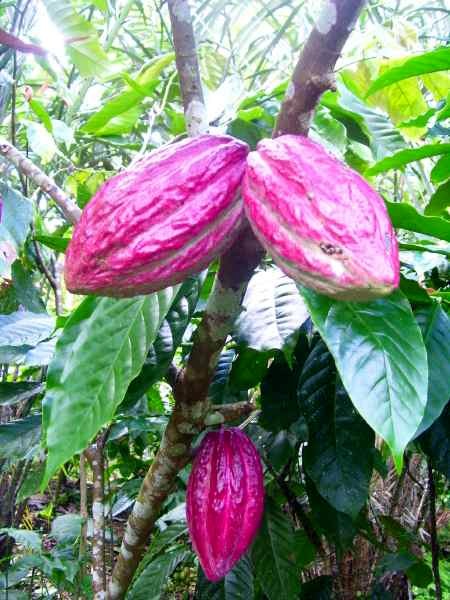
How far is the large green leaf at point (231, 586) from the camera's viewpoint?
1036mm

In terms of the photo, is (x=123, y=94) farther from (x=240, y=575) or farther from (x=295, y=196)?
(x=240, y=575)

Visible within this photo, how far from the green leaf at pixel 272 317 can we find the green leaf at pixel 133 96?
0.47 m

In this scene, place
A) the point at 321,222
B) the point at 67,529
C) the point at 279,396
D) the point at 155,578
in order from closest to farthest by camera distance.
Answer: the point at 321,222 < the point at 279,396 < the point at 155,578 < the point at 67,529

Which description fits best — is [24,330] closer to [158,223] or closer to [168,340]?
[168,340]

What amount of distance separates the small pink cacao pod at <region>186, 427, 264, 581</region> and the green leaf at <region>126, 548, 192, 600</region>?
38 cm

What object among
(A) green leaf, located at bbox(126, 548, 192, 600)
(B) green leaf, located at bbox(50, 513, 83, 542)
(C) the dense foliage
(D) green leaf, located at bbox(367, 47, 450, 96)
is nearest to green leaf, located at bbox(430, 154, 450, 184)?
(C) the dense foliage

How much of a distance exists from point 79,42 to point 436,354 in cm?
81

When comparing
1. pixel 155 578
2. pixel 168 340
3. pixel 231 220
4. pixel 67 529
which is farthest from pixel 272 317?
pixel 67 529

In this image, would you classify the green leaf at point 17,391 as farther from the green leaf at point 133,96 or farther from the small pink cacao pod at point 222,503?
the green leaf at point 133,96

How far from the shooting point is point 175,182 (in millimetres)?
480

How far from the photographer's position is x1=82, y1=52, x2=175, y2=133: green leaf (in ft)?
3.43

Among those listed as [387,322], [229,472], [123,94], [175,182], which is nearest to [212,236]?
[175,182]

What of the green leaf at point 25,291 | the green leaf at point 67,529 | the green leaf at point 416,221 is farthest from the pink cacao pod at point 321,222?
the green leaf at point 67,529

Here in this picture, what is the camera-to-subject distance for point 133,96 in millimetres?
1050
